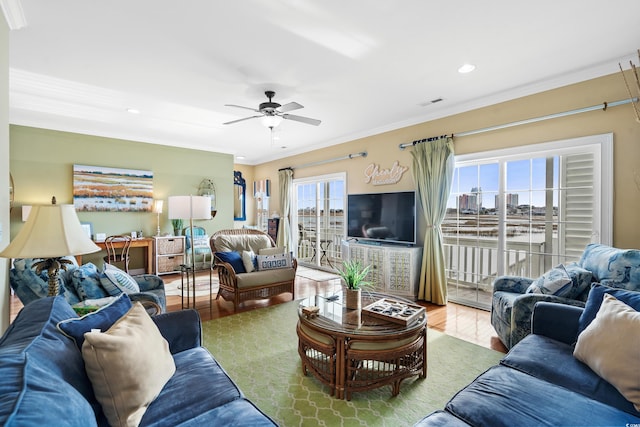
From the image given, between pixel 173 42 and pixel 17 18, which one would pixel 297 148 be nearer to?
pixel 173 42

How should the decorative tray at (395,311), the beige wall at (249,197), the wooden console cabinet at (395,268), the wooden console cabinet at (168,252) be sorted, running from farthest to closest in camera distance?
the beige wall at (249,197), the wooden console cabinet at (168,252), the wooden console cabinet at (395,268), the decorative tray at (395,311)

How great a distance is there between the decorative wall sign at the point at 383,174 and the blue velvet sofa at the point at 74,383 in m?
3.70

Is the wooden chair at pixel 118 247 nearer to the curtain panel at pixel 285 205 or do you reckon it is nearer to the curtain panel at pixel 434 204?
the curtain panel at pixel 285 205

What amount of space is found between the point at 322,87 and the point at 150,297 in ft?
8.96

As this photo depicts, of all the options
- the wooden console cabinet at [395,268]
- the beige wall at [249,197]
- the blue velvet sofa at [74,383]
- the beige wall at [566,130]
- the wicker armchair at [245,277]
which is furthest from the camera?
the beige wall at [249,197]

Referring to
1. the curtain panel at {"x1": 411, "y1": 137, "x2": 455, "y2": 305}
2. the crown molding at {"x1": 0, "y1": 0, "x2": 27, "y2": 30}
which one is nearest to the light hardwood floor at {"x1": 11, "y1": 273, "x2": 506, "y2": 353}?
the curtain panel at {"x1": 411, "y1": 137, "x2": 455, "y2": 305}

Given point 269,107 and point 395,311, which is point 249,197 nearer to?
point 269,107

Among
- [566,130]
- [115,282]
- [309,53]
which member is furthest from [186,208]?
[566,130]

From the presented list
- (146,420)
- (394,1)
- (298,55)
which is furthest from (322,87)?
(146,420)

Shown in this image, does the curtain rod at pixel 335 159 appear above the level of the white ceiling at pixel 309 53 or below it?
below

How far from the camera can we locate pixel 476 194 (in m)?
3.96

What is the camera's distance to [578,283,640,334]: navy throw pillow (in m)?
1.71

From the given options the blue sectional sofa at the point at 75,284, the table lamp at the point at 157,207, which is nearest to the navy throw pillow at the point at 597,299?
the blue sectional sofa at the point at 75,284

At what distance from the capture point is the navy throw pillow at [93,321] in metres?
1.24
